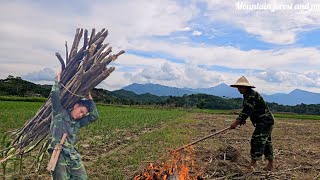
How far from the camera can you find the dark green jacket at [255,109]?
680cm

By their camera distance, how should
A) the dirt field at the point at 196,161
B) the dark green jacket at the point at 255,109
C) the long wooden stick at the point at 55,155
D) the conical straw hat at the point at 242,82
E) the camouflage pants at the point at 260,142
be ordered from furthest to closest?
the camouflage pants at the point at 260,142, the dark green jacket at the point at 255,109, the conical straw hat at the point at 242,82, the dirt field at the point at 196,161, the long wooden stick at the point at 55,155

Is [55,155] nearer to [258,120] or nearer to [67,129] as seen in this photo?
[67,129]

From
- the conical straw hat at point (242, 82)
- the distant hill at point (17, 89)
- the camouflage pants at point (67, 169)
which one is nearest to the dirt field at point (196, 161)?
the conical straw hat at point (242, 82)

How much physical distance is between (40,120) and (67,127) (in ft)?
1.72

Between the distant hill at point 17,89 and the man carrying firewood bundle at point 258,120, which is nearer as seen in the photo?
the man carrying firewood bundle at point 258,120

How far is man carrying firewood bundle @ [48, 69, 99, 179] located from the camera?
3.77m

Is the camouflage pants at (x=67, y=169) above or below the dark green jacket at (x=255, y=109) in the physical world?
below

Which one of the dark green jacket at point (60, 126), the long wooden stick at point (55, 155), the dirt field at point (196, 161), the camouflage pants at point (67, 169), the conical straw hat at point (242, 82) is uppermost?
the conical straw hat at point (242, 82)

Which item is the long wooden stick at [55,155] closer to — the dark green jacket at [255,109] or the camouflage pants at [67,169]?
the camouflage pants at [67,169]

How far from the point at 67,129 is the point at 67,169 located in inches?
17.5

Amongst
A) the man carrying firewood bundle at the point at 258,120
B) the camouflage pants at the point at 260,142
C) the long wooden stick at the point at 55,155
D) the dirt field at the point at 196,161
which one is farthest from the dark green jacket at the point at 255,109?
the long wooden stick at the point at 55,155

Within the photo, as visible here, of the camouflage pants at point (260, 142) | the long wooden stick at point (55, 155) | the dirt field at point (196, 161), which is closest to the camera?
the long wooden stick at point (55, 155)

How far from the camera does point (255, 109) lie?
23.3 feet

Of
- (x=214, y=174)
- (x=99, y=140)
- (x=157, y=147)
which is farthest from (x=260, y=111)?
(x=99, y=140)
